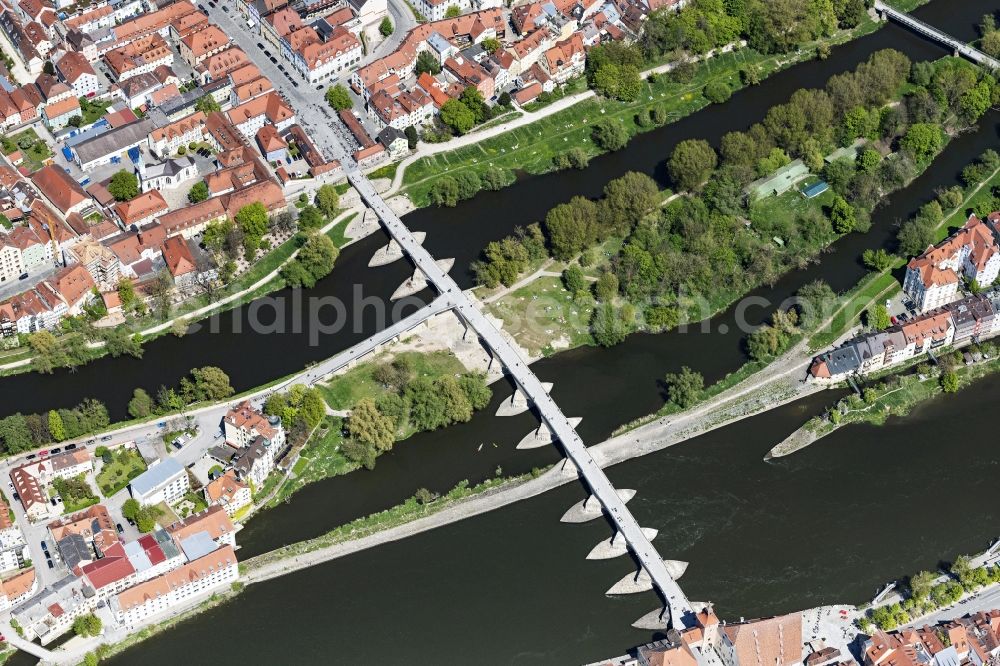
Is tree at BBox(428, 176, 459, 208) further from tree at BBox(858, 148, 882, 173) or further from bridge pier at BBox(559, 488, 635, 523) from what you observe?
tree at BBox(858, 148, 882, 173)

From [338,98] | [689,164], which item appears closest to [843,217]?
[689,164]

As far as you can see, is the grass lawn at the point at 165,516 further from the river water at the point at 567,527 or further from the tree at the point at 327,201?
the tree at the point at 327,201

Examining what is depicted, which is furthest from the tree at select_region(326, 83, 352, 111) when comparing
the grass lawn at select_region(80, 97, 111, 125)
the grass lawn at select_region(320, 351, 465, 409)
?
the grass lawn at select_region(320, 351, 465, 409)

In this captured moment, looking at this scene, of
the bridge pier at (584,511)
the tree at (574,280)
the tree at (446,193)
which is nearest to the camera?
the bridge pier at (584,511)

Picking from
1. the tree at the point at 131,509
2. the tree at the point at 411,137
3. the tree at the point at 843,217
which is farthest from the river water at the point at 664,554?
the tree at the point at 411,137

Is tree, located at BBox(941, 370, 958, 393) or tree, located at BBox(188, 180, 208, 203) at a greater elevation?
tree, located at BBox(188, 180, 208, 203)

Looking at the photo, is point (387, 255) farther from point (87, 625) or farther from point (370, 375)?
point (87, 625)

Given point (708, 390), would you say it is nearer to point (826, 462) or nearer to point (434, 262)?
point (826, 462)
